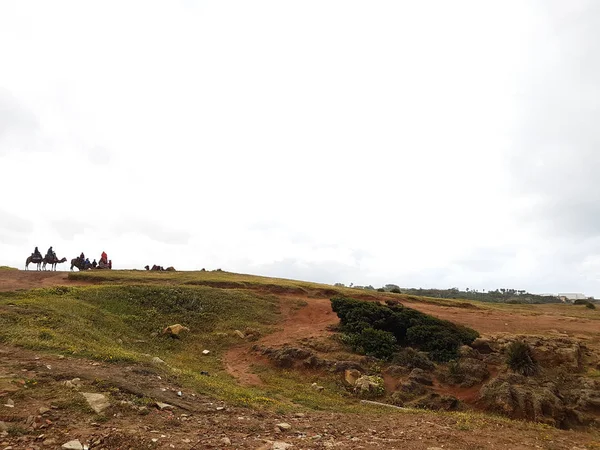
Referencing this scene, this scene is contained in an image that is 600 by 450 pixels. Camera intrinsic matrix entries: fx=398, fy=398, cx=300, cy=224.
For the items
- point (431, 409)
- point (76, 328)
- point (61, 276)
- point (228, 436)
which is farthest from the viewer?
point (61, 276)

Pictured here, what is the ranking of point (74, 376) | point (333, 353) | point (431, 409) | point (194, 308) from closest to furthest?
point (74, 376), point (431, 409), point (333, 353), point (194, 308)

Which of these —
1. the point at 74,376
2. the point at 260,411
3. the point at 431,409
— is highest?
the point at 74,376

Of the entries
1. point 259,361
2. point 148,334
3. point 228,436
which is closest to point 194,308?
point 148,334

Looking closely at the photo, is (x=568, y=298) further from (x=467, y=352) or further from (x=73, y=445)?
(x=73, y=445)

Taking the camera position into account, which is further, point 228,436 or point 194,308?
point 194,308

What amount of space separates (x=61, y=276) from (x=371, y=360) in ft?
87.7

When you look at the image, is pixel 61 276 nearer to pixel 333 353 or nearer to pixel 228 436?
pixel 333 353

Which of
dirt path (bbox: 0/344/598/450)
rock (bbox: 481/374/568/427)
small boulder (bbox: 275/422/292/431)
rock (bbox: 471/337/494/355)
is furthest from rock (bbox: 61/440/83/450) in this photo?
rock (bbox: 471/337/494/355)

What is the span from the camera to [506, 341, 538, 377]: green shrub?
16.7m

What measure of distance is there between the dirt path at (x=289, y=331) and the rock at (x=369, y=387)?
377 centimetres

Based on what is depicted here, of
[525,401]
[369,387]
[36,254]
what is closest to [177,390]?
[369,387]

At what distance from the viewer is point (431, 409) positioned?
1372 cm

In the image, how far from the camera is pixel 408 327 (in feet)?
70.6

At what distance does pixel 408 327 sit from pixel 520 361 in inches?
228
